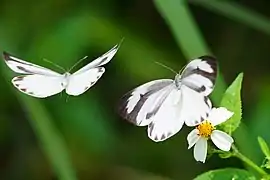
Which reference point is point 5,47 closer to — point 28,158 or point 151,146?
point 28,158

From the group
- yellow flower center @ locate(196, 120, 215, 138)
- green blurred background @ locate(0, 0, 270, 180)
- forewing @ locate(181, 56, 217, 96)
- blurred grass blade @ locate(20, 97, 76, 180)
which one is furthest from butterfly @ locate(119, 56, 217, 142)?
green blurred background @ locate(0, 0, 270, 180)

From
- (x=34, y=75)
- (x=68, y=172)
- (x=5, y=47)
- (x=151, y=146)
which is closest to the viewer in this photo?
(x=34, y=75)

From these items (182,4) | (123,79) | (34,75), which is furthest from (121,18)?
(34,75)

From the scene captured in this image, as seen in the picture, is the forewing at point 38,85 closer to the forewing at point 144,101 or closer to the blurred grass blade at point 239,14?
the forewing at point 144,101

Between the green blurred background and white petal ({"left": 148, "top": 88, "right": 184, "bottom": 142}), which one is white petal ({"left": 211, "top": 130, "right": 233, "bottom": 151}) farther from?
the green blurred background

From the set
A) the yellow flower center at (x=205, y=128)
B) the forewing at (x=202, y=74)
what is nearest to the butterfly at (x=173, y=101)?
the forewing at (x=202, y=74)

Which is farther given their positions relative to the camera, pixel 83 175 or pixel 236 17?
pixel 83 175
